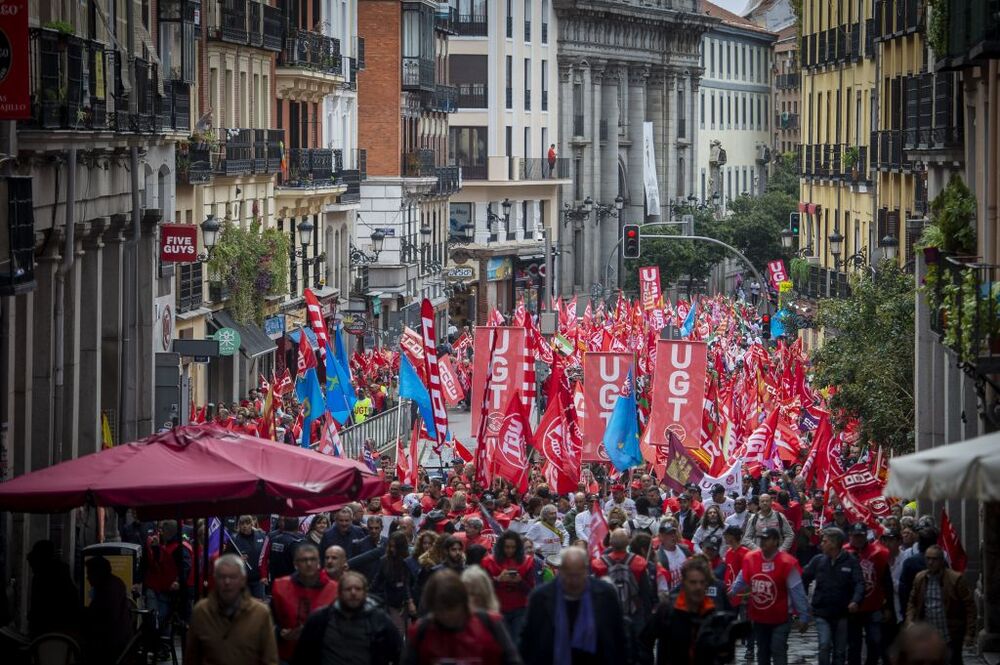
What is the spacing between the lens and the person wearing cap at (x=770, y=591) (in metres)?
19.3

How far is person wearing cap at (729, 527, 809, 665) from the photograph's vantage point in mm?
19328

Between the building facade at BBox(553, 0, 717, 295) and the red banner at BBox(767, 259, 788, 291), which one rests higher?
the building facade at BBox(553, 0, 717, 295)

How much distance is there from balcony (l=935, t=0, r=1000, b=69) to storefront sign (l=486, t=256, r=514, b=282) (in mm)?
63265

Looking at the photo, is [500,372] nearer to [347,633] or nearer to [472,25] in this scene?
[347,633]

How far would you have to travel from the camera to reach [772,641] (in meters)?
19.6

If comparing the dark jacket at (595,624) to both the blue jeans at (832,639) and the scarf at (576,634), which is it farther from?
the blue jeans at (832,639)

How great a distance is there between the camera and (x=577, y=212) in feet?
333

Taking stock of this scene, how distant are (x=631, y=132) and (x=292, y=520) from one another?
89.0 m

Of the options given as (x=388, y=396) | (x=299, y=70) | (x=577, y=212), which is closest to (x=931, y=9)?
(x=388, y=396)

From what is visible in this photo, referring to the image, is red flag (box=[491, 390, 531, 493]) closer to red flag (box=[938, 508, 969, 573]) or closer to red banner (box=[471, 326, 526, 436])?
red banner (box=[471, 326, 526, 436])

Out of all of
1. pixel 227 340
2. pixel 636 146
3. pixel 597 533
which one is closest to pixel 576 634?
pixel 597 533

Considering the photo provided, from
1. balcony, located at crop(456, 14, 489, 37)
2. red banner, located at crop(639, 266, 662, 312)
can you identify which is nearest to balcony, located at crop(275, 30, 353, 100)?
red banner, located at crop(639, 266, 662, 312)

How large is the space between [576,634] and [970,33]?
13196 mm

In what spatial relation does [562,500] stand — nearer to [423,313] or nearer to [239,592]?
[423,313]
